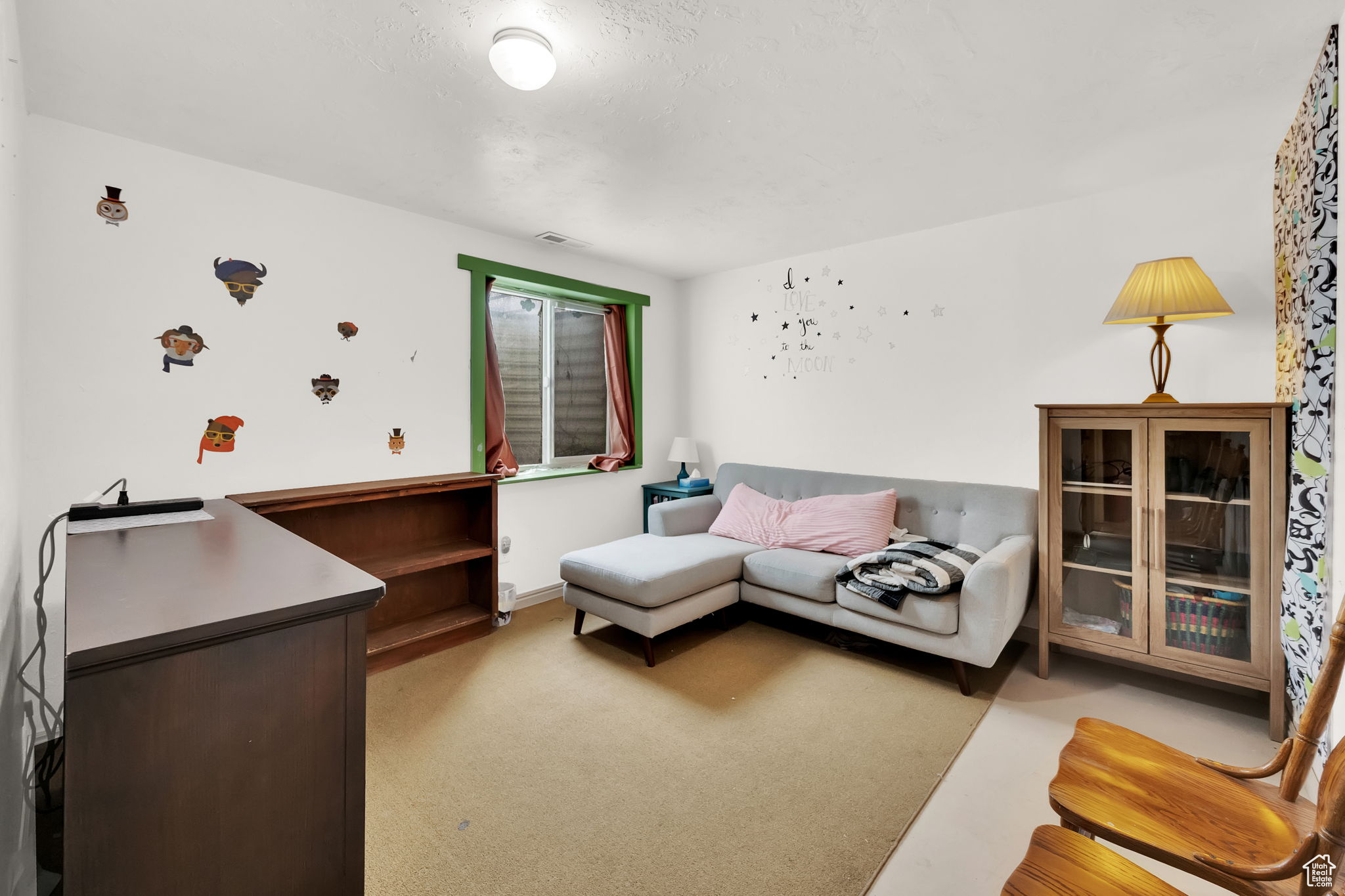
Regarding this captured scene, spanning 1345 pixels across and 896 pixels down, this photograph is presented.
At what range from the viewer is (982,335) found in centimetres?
323

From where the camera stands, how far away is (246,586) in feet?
3.46

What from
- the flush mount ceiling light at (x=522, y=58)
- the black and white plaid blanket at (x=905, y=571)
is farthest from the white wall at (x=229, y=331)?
the black and white plaid blanket at (x=905, y=571)

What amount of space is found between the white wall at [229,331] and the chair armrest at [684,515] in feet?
2.69

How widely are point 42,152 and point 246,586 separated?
2.28 m

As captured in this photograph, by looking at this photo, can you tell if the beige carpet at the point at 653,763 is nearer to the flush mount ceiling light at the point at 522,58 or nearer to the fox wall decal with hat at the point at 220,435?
the fox wall decal with hat at the point at 220,435

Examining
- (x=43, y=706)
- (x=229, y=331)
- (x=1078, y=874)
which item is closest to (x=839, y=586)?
(x=1078, y=874)

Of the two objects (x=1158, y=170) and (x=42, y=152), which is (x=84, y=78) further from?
(x=1158, y=170)

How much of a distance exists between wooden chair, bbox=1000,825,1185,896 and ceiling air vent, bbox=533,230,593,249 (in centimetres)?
337

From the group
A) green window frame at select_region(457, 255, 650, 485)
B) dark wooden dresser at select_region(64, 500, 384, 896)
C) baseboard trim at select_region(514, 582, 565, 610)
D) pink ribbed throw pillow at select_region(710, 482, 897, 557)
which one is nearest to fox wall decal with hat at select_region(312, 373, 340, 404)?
green window frame at select_region(457, 255, 650, 485)

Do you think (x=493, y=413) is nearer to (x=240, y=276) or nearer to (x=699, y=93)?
(x=240, y=276)

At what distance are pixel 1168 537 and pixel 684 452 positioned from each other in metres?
2.84

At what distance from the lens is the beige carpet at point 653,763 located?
159 cm

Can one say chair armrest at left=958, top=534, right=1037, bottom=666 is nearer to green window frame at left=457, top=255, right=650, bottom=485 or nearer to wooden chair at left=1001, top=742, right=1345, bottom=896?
wooden chair at left=1001, top=742, right=1345, bottom=896

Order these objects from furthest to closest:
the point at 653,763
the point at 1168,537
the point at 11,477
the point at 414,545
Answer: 1. the point at 414,545
2. the point at 1168,537
3. the point at 653,763
4. the point at 11,477
